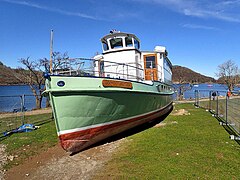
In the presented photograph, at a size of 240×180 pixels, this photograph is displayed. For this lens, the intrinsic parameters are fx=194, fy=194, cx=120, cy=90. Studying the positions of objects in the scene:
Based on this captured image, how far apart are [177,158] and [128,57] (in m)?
5.93

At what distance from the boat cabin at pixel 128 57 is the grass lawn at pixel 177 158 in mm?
3464

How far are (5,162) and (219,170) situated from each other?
18.8ft

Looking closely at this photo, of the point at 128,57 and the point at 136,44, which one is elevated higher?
the point at 136,44

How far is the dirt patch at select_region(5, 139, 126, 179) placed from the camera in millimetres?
4742

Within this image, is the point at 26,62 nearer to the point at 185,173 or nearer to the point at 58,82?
the point at 58,82

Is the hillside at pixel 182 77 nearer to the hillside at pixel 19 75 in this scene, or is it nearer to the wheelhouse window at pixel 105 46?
the hillside at pixel 19 75

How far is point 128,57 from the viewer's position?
388 inches

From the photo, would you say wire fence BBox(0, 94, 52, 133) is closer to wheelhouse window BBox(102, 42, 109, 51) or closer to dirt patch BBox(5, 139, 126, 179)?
dirt patch BBox(5, 139, 126, 179)

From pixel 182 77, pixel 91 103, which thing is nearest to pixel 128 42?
pixel 91 103

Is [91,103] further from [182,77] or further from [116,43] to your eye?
[182,77]

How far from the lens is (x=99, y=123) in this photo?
647cm

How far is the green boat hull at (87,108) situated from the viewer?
5.74 metres

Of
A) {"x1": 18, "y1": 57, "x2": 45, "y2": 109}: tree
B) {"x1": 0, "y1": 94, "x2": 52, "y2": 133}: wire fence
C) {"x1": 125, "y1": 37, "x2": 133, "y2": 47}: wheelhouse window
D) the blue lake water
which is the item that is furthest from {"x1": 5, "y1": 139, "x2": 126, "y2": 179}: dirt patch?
{"x1": 18, "y1": 57, "x2": 45, "y2": 109}: tree

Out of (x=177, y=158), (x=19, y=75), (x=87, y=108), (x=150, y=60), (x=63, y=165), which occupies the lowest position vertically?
(x=63, y=165)
